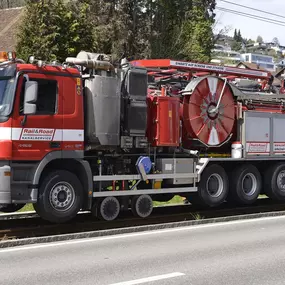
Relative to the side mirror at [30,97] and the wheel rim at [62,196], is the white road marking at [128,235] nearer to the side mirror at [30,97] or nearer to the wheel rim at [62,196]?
the wheel rim at [62,196]

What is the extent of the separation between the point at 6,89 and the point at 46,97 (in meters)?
0.79

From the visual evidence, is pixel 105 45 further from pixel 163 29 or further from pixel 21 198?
pixel 21 198

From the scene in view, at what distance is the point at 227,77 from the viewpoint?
14.3 meters

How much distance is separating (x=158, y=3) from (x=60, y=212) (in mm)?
24595

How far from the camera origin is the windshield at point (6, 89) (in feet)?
31.9

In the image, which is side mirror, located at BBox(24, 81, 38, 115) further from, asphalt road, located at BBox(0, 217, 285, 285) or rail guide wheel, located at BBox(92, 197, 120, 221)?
rail guide wheel, located at BBox(92, 197, 120, 221)

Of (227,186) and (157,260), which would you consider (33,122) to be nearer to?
(157,260)

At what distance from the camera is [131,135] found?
1145 cm

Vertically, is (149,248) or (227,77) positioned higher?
(227,77)

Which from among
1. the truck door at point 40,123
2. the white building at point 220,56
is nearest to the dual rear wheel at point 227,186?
the truck door at point 40,123

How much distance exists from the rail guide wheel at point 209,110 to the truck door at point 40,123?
348 centimetres

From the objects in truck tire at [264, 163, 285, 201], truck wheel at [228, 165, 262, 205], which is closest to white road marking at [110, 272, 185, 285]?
truck wheel at [228, 165, 262, 205]

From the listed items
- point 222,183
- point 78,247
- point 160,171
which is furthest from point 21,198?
point 222,183

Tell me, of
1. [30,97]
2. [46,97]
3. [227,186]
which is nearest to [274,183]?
[227,186]
